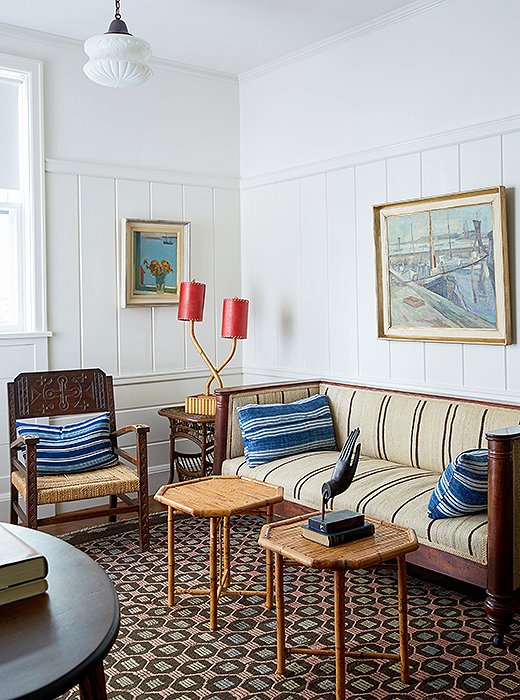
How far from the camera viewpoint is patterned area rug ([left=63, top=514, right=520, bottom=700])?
246 cm

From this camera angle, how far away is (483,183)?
3691 millimetres

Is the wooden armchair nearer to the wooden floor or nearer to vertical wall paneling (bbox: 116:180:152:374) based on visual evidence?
the wooden floor

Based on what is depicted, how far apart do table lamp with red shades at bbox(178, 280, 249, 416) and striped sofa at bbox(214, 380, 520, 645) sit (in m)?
0.37

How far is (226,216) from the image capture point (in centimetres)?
525

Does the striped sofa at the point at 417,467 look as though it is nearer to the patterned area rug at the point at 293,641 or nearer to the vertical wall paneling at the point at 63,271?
the patterned area rug at the point at 293,641

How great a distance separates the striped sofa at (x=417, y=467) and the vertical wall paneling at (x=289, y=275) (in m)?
0.44

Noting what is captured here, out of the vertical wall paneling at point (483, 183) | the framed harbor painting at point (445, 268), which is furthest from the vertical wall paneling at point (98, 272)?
the vertical wall paneling at point (483, 183)

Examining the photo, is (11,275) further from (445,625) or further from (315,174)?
(445,625)

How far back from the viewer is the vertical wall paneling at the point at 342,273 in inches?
176

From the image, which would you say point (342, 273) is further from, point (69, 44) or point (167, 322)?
point (69, 44)

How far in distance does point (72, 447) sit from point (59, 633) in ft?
9.49

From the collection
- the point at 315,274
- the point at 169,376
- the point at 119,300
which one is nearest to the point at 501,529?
the point at 315,274

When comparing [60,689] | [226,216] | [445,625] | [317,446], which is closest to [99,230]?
[226,216]

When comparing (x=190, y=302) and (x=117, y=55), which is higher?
(x=117, y=55)
